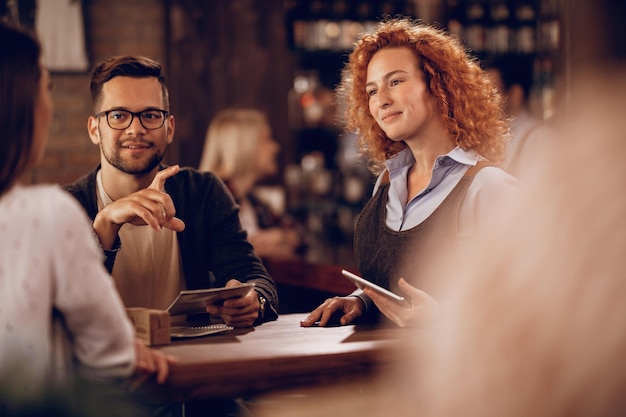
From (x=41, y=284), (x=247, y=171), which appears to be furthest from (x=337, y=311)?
(x=247, y=171)

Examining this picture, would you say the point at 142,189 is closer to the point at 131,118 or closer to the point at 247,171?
the point at 131,118

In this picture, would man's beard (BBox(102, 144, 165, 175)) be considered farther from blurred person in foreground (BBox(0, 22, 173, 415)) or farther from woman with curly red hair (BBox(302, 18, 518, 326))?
blurred person in foreground (BBox(0, 22, 173, 415))

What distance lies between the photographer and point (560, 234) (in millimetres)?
1050

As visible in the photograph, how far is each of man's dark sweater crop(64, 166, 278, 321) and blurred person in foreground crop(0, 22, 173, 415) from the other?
92cm

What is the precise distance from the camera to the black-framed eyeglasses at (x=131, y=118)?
2150 mm

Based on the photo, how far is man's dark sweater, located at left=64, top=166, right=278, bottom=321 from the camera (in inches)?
90.8

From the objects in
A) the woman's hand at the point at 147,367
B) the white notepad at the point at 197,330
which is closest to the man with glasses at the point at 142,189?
the white notepad at the point at 197,330

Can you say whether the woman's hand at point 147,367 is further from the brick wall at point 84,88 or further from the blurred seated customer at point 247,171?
the brick wall at point 84,88

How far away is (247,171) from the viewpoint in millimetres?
4688

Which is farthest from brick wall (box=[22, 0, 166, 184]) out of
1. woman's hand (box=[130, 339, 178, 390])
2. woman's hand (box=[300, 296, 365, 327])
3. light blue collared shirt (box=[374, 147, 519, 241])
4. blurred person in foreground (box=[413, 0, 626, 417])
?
blurred person in foreground (box=[413, 0, 626, 417])

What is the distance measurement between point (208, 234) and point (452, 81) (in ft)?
2.61

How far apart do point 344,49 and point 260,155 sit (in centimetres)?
157

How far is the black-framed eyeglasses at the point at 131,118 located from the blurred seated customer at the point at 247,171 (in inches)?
91.7

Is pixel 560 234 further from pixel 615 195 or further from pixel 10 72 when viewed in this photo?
pixel 10 72
